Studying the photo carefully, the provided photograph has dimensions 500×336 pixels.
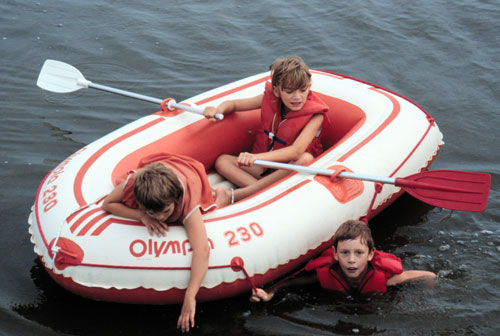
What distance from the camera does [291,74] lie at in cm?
365

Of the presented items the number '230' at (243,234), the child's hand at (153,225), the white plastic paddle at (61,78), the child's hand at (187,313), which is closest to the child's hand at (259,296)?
the number '230' at (243,234)

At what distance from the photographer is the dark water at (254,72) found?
3340mm

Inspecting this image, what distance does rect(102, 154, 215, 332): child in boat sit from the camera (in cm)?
291

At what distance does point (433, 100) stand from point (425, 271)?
2813 mm

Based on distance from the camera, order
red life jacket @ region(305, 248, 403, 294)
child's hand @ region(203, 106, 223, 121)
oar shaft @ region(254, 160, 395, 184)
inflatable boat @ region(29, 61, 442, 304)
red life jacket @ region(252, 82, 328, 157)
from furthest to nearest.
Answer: child's hand @ region(203, 106, 223, 121)
red life jacket @ region(252, 82, 328, 157)
oar shaft @ region(254, 160, 395, 184)
red life jacket @ region(305, 248, 403, 294)
inflatable boat @ region(29, 61, 442, 304)

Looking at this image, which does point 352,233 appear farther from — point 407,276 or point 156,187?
point 156,187

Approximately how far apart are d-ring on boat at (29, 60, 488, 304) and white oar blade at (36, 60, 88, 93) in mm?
Answer: 1202

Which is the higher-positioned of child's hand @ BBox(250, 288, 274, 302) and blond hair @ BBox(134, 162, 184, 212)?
blond hair @ BBox(134, 162, 184, 212)

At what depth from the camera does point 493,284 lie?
11.7 ft

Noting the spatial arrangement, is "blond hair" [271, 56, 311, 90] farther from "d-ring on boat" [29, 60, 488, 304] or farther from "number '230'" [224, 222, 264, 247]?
"number '230'" [224, 222, 264, 247]

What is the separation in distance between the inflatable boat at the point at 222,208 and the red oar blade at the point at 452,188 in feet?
0.93

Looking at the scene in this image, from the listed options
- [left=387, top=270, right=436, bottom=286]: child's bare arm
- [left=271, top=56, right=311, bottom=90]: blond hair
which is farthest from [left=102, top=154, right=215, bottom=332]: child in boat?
[left=387, top=270, right=436, bottom=286]: child's bare arm

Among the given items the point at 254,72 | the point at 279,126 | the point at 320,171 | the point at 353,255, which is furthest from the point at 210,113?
the point at 254,72

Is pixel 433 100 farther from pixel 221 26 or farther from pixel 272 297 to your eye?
pixel 272 297
